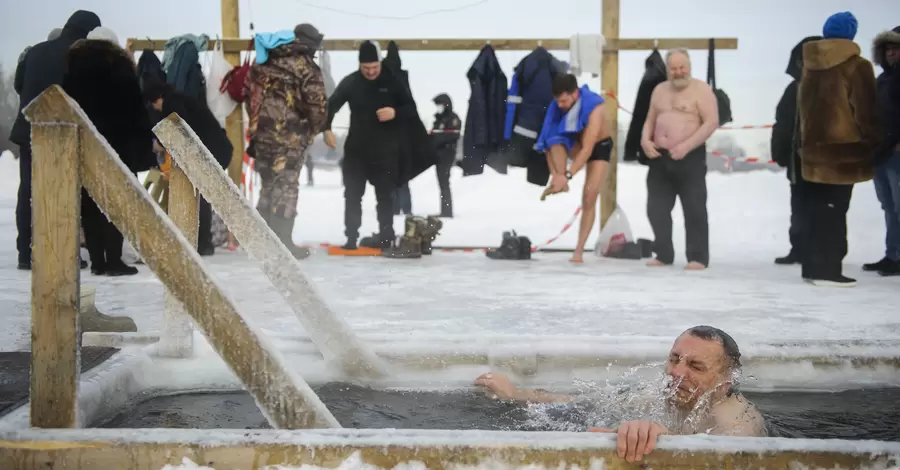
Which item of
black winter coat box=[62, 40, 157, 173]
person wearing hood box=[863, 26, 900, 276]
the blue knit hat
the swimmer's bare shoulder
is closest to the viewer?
the swimmer's bare shoulder

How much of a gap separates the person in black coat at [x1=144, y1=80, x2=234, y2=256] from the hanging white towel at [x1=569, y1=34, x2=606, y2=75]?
321cm

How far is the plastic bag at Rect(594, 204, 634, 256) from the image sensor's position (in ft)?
26.5

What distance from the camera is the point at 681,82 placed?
675 cm

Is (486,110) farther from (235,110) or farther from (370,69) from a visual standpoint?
(235,110)

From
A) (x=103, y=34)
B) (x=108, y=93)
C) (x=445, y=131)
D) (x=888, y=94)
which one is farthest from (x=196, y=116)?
(x=888, y=94)

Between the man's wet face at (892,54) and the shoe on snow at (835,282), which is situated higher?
the man's wet face at (892,54)

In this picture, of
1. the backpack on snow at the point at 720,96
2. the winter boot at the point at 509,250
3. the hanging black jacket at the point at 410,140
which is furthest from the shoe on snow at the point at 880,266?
the hanging black jacket at the point at 410,140

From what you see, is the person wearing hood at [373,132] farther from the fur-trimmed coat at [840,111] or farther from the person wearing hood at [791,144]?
A: the fur-trimmed coat at [840,111]

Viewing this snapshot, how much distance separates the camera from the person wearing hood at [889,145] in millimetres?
6078

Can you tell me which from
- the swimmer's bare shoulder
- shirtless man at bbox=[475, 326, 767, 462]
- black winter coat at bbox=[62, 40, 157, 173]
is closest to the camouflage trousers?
black winter coat at bbox=[62, 40, 157, 173]

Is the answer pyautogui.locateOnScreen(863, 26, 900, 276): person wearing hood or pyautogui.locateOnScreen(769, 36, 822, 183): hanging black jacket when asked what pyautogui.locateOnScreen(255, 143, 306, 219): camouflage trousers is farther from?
pyautogui.locateOnScreen(863, 26, 900, 276): person wearing hood

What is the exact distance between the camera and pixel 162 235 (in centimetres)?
199

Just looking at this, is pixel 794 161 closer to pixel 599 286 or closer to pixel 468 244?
pixel 599 286

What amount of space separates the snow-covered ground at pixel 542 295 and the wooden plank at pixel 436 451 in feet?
2.08
